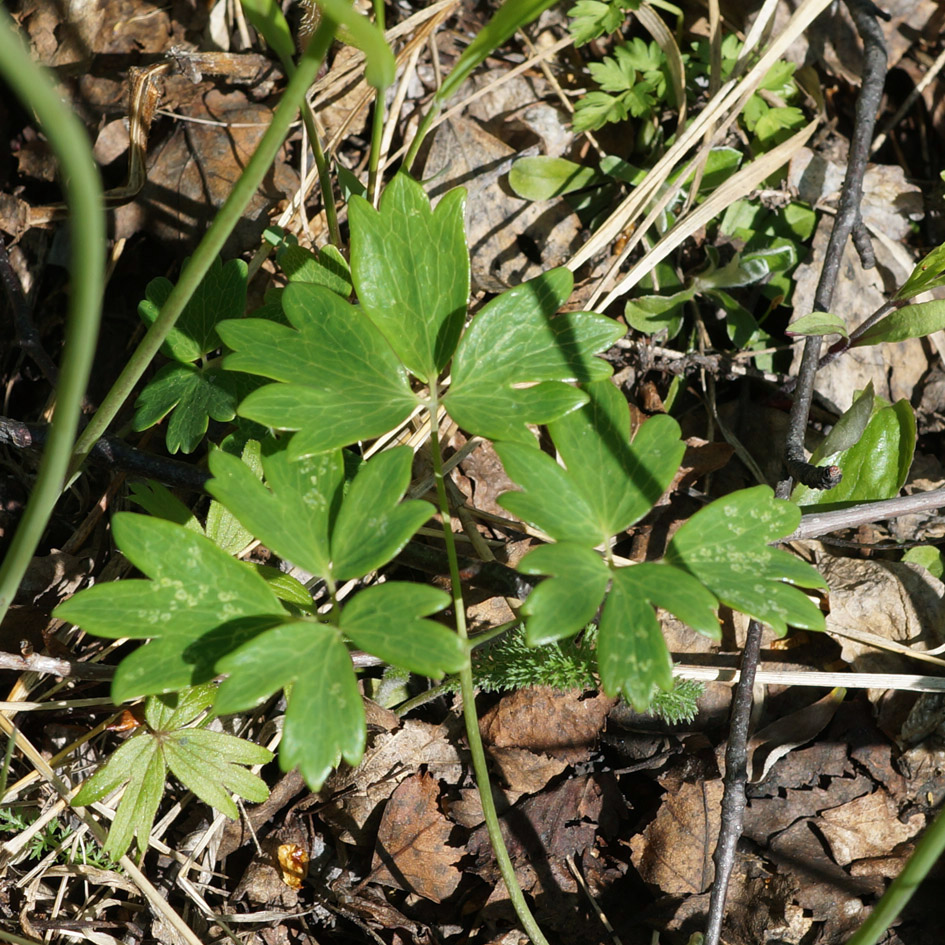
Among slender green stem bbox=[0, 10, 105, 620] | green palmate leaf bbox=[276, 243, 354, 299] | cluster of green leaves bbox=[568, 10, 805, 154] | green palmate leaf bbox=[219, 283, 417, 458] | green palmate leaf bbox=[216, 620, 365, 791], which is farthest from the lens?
cluster of green leaves bbox=[568, 10, 805, 154]

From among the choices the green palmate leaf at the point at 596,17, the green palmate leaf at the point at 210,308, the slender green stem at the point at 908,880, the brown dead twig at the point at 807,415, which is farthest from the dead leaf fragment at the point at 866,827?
the green palmate leaf at the point at 596,17

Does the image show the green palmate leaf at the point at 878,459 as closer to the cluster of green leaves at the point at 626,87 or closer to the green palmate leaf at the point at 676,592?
the green palmate leaf at the point at 676,592

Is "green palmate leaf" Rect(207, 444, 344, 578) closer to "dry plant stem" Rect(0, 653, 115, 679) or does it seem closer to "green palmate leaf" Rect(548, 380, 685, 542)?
"green palmate leaf" Rect(548, 380, 685, 542)

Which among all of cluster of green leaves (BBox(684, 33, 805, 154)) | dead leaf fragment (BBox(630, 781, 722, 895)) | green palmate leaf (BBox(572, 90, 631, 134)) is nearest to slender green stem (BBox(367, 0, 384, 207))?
green palmate leaf (BBox(572, 90, 631, 134))

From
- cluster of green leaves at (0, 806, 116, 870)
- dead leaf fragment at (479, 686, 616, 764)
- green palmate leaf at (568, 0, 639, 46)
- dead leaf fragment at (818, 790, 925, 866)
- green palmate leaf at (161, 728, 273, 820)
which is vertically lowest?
dead leaf fragment at (818, 790, 925, 866)

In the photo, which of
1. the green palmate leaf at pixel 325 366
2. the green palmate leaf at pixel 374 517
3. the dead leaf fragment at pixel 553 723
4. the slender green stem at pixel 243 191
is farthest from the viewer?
the dead leaf fragment at pixel 553 723

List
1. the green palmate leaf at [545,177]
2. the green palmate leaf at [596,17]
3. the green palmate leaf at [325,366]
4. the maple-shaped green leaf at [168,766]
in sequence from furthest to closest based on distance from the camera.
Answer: the green palmate leaf at [545,177] < the green palmate leaf at [596,17] < the maple-shaped green leaf at [168,766] < the green palmate leaf at [325,366]
